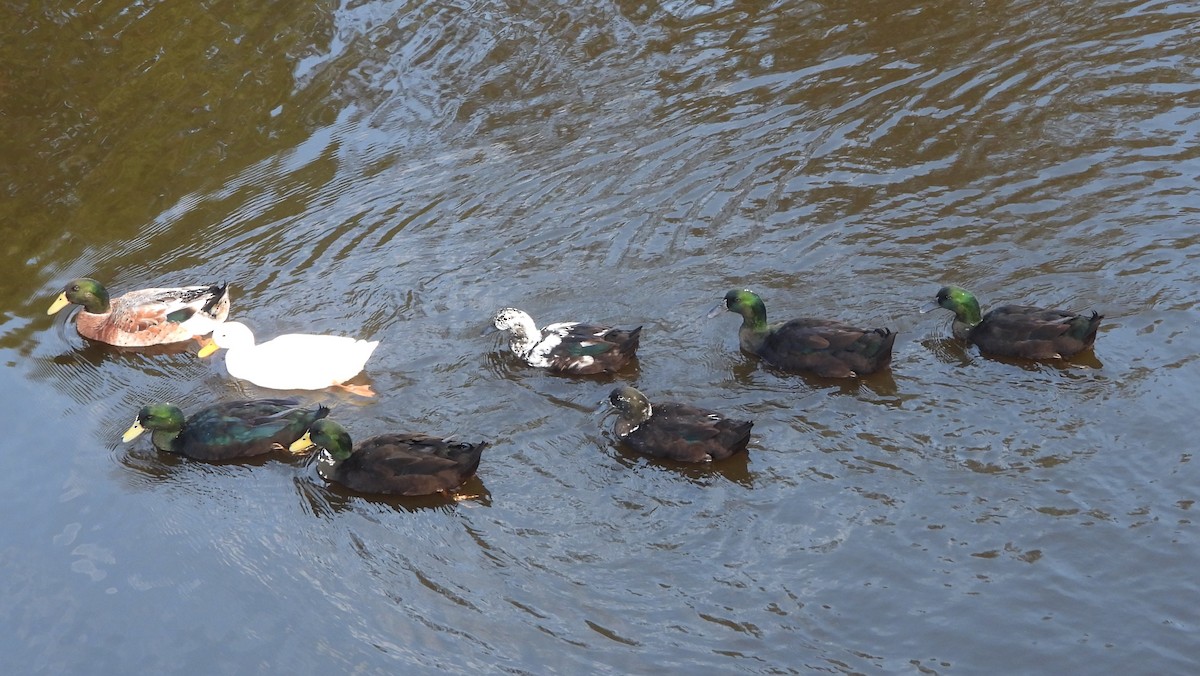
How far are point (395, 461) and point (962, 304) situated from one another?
4.25m

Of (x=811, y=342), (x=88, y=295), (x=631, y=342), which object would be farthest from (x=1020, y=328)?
(x=88, y=295)

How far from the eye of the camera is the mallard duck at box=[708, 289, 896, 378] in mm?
8570

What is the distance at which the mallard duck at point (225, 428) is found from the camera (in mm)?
8586

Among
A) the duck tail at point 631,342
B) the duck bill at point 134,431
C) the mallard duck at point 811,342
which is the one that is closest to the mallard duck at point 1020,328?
the mallard duck at point 811,342

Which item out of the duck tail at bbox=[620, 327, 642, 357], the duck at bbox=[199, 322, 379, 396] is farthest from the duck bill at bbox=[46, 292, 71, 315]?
the duck tail at bbox=[620, 327, 642, 357]

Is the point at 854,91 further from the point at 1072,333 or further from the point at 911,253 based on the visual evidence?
the point at 1072,333

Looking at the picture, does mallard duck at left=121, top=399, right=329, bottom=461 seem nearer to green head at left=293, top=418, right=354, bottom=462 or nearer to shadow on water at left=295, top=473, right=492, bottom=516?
green head at left=293, top=418, right=354, bottom=462

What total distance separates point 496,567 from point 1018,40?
8560mm

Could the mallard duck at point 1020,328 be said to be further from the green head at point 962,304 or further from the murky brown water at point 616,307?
the murky brown water at point 616,307

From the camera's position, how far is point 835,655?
6.50 meters

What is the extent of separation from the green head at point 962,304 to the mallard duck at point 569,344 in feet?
7.57

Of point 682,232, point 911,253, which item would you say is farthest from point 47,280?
point 911,253

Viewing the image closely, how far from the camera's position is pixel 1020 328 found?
342 inches

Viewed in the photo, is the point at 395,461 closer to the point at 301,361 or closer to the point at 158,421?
the point at 301,361
